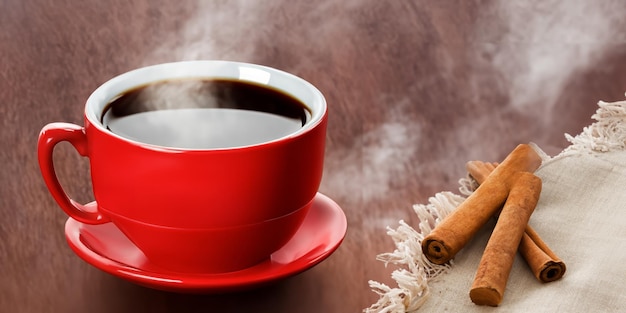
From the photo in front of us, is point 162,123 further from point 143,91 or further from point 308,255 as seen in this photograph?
point 308,255

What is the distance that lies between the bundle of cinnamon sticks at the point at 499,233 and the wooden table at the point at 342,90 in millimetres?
62

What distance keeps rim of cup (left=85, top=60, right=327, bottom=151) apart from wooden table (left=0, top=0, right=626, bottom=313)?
160 mm

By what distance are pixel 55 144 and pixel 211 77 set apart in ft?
0.58

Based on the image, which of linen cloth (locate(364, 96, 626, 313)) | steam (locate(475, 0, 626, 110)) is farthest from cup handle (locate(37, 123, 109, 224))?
steam (locate(475, 0, 626, 110))

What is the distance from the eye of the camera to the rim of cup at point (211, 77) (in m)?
0.82

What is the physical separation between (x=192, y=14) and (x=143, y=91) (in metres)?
0.60

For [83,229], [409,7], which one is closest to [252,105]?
[83,229]

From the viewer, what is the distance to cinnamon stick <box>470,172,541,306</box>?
2.71 feet

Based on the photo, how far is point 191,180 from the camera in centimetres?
74

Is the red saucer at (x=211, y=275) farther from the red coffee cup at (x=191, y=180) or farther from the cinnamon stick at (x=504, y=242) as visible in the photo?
the cinnamon stick at (x=504, y=242)

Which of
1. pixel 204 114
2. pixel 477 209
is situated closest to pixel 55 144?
pixel 204 114

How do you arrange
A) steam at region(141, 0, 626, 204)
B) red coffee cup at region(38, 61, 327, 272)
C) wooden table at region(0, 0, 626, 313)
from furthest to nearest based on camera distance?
steam at region(141, 0, 626, 204), wooden table at region(0, 0, 626, 313), red coffee cup at region(38, 61, 327, 272)

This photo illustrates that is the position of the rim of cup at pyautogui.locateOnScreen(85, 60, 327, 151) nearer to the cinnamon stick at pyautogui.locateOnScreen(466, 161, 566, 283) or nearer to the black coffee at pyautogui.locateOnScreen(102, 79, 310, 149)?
the black coffee at pyautogui.locateOnScreen(102, 79, 310, 149)

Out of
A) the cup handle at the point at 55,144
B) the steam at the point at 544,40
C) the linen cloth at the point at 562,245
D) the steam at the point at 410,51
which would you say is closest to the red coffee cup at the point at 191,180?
the cup handle at the point at 55,144
